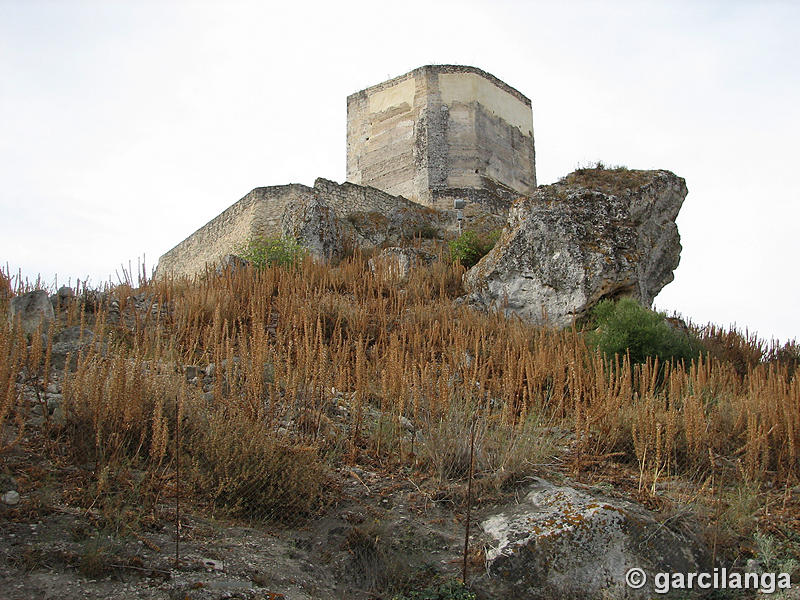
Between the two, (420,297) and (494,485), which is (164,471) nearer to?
(494,485)

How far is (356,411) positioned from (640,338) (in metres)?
3.76

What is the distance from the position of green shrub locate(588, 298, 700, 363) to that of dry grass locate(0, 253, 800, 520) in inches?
9.8

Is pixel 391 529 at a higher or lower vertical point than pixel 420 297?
lower

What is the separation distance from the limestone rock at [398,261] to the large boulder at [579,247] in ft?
3.52

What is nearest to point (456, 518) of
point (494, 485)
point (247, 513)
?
point (494, 485)

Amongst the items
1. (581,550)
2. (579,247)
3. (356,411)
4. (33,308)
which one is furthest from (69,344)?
(579,247)

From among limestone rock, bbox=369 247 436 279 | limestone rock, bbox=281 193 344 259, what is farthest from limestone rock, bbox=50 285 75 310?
limestone rock, bbox=281 193 344 259

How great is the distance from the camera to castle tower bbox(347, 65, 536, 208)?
876 inches

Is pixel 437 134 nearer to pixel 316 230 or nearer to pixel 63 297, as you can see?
pixel 316 230

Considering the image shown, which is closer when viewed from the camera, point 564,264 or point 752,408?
point 752,408

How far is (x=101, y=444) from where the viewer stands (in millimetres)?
3648

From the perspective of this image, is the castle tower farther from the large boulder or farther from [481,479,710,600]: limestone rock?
[481,479,710,600]: limestone rock

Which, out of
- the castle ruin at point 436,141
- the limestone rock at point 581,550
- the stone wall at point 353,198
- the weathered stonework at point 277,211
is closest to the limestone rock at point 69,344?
the limestone rock at point 581,550

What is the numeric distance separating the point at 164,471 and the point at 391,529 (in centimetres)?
130
